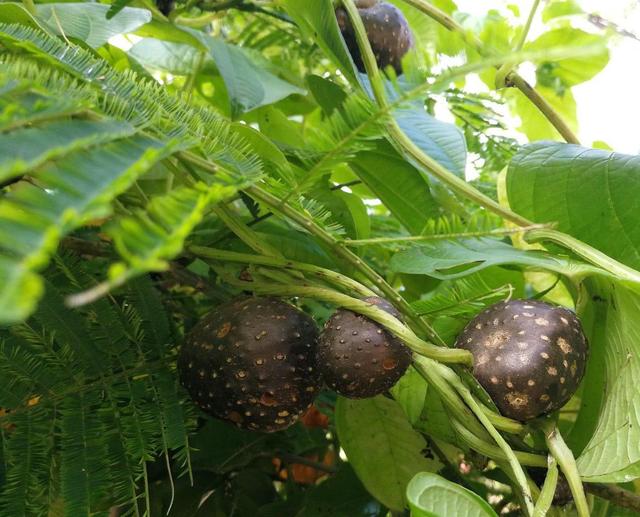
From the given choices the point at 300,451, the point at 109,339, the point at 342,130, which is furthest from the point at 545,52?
the point at 300,451

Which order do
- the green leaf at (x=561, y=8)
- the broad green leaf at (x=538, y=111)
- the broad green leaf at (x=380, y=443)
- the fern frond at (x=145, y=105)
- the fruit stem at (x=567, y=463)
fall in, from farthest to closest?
the broad green leaf at (x=538, y=111) < the green leaf at (x=561, y=8) < the broad green leaf at (x=380, y=443) < the fruit stem at (x=567, y=463) < the fern frond at (x=145, y=105)

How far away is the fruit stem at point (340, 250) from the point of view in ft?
1.10

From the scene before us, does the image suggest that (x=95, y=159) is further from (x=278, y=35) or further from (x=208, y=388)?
(x=278, y=35)

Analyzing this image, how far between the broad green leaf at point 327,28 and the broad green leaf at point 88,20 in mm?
124

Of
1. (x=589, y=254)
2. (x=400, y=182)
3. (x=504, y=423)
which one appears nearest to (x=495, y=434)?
(x=504, y=423)

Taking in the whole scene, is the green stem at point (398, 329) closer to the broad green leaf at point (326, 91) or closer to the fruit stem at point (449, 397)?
the fruit stem at point (449, 397)

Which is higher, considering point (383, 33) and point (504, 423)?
point (383, 33)

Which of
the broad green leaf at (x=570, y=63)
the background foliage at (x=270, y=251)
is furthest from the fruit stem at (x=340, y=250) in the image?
the broad green leaf at (x=570, y=63)

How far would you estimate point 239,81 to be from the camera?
547 mm

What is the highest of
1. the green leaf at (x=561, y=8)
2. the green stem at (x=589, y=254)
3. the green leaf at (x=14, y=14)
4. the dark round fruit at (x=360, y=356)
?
the green leaf at (x=561, y=8)

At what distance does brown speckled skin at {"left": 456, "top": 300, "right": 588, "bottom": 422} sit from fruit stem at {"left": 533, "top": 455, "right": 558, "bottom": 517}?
29mm

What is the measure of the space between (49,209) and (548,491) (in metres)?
0.31

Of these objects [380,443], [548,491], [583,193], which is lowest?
[380,443]

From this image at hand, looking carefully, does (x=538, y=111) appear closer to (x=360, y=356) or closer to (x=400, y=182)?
(x=400, y=182)
